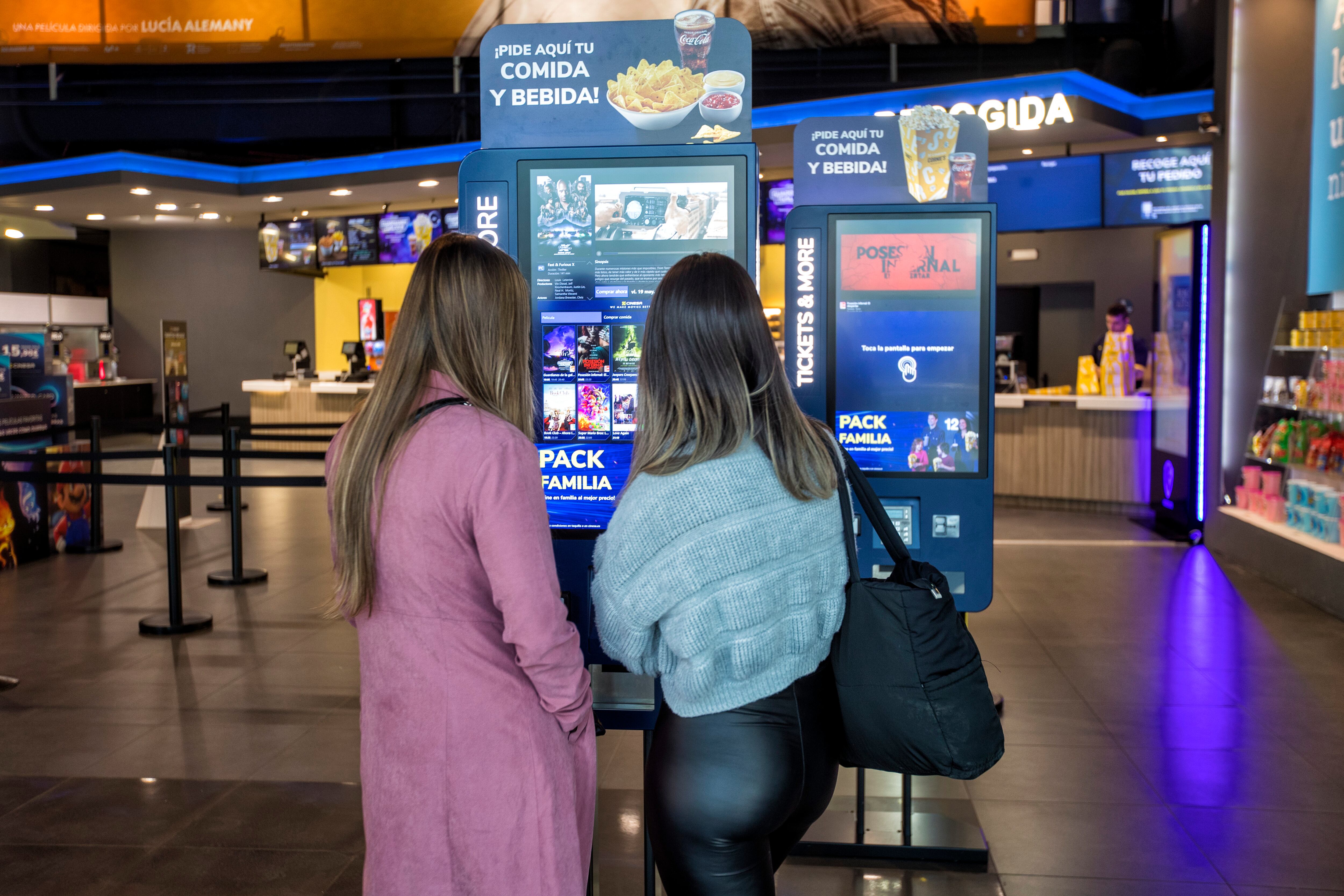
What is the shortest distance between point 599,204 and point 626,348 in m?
0.31

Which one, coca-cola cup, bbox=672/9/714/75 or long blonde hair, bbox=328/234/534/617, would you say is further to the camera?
coca-cola cup, bbox=672/9/714/75

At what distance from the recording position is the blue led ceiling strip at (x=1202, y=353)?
7.21m

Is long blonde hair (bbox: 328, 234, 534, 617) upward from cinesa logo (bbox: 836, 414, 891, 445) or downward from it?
upward

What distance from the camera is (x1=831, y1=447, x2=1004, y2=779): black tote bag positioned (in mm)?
1643

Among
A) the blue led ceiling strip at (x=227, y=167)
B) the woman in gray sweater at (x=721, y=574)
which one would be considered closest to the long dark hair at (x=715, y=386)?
the woman in gray sweater at (x=721, y=574)

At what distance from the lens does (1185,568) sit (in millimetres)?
6617

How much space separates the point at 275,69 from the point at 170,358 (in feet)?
11.8

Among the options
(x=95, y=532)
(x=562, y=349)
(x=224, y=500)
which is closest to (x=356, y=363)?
(x=224, y=500)

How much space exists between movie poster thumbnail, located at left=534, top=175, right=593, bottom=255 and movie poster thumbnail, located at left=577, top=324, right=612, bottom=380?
164 millimetres

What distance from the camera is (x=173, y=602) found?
5195 mm

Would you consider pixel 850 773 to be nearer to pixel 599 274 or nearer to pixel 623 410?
pixel 623 410

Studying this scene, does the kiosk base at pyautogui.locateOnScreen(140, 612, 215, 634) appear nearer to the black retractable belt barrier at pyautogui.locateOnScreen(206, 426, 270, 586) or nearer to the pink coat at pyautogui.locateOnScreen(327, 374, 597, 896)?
the black retractable belt barrier at pyautogui.locateOnScreen(206, 426, 270, 586)

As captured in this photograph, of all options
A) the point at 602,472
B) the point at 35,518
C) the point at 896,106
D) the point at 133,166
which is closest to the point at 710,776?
the point at 602,472

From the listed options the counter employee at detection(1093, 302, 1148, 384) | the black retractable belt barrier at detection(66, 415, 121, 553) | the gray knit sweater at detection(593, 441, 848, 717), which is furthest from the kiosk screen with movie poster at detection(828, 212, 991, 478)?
the counter employee at detection(1093, 302, 1148, 384)
